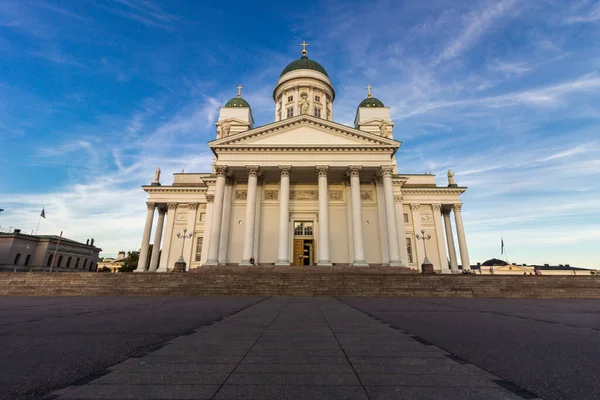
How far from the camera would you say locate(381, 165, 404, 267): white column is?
2287cm

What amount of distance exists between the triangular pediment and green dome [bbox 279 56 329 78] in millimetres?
18062

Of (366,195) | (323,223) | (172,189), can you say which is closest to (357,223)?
(323,223)

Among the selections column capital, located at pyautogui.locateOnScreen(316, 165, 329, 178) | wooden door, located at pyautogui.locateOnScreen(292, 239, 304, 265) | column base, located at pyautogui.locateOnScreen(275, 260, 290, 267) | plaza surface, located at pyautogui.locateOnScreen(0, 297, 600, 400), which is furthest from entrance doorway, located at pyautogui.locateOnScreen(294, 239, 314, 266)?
plaza surface, located at pyautogui.locateOnScreen(0, 297, 600, 400)

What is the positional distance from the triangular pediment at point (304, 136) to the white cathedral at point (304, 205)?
3.5 inches

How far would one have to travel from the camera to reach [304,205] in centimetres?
2811

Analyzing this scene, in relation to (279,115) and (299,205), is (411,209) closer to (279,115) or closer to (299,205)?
(299,205)

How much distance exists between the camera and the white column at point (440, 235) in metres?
32.9

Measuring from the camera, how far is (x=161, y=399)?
6.27ft

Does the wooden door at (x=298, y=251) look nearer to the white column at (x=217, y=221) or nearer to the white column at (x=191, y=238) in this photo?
the white column at (x=217, y=221)

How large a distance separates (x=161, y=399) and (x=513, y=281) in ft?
68.5

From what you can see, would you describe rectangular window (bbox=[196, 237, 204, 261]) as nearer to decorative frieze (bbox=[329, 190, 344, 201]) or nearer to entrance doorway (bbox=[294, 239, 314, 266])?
entrance doorway (bbox=[294, 239, 314, 266])

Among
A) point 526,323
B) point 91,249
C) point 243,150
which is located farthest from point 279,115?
point 91,249

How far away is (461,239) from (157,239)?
35859 millimetres

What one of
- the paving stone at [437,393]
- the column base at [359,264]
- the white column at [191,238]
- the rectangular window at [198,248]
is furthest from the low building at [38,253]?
the paving stone at [437,393]
